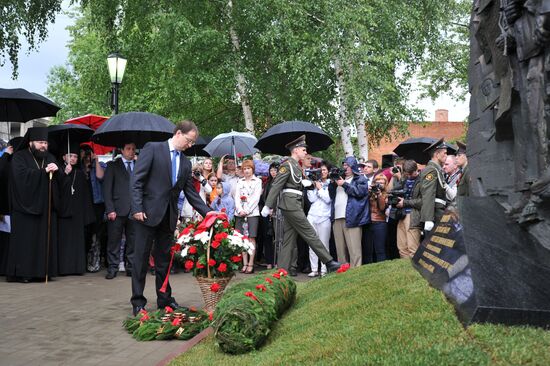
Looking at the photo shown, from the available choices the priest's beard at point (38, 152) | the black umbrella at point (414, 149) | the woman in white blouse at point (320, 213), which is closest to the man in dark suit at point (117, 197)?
the priest's beard at point (38, 152)

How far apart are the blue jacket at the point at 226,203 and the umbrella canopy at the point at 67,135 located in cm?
273

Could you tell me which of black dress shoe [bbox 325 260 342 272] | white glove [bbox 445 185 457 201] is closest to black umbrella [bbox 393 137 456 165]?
white glove [bbox 445 185 457 201]

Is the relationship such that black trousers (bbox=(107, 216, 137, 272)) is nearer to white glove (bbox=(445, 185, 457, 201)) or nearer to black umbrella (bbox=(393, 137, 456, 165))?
white glove (bbox=(445, 185, 457, 201))

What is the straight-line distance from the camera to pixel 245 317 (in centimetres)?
556

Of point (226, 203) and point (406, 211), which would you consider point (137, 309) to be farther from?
point (226, 203)

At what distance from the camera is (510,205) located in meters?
6.41

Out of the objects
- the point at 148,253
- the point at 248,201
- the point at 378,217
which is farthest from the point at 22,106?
the point at 378,217

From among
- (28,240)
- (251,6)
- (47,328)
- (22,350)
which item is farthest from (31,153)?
(251,6)

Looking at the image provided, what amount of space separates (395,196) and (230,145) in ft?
16.3

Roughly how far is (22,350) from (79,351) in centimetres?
53

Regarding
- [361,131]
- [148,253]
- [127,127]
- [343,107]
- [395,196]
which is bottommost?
[148,253]

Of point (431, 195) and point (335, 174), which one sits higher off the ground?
point (335, 174)

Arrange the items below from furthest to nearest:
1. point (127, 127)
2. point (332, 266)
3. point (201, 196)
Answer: point (201, 196) < point (127, 127) < point (332, 266)

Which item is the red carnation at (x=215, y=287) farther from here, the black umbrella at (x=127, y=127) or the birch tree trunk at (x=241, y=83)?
the birch tree trunk at (x=241, y=83)
